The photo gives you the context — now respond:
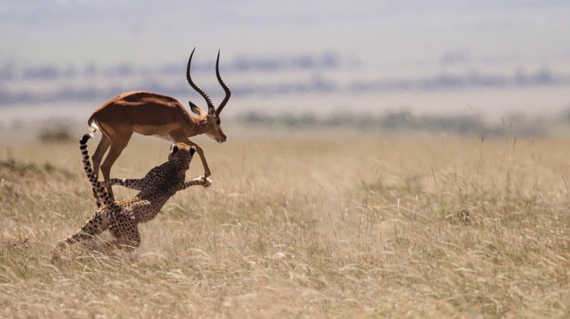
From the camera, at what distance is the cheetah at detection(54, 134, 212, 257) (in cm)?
688

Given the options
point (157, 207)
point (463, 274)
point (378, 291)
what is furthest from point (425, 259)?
point (157, 207)

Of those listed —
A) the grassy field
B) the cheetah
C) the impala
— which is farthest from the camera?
the impala

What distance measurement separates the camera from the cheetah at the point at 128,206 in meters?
6.88

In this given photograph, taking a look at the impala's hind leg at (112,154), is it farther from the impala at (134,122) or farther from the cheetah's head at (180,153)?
the cheetah's head at (180,153)

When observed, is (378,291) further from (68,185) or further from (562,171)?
(562,171)

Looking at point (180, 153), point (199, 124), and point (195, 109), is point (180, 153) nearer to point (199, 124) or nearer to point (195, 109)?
point (199, 124)

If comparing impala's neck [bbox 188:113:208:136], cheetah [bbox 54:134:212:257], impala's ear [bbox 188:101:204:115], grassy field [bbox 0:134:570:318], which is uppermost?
impala's ear [bbox 188:101:204:115]

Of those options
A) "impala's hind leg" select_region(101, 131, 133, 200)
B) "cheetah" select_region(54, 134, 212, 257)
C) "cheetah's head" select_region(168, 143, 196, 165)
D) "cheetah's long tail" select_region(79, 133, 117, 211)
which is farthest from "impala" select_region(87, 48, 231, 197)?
"cheetah's long tail" select_region(79, 133, 117, 211)

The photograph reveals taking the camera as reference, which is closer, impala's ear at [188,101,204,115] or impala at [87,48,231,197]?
impala at [87,48,231,197]

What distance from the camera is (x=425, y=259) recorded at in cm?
651

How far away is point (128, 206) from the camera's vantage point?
7.00 metres

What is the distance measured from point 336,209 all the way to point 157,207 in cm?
312

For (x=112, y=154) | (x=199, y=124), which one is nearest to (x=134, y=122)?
(x=112, y=154)

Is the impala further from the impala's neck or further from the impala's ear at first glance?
the impala's ear
